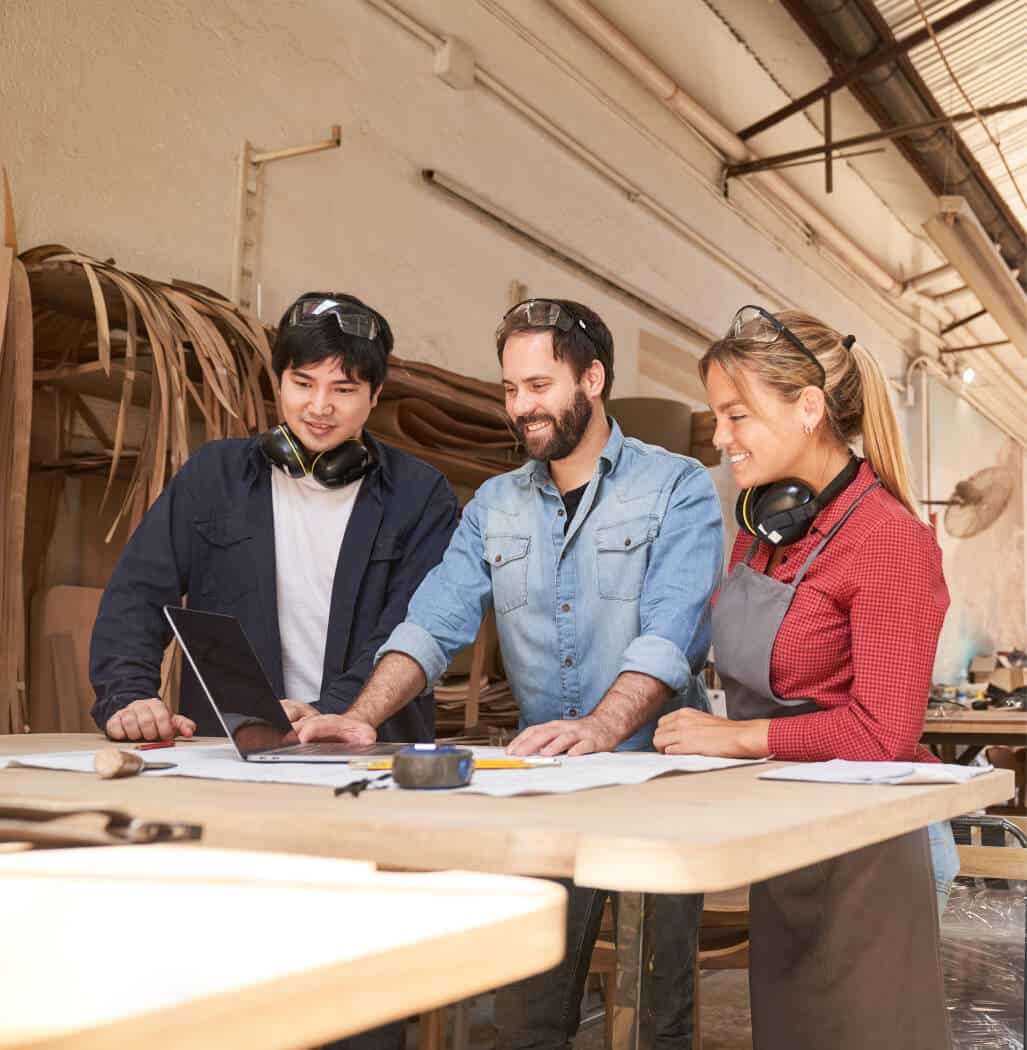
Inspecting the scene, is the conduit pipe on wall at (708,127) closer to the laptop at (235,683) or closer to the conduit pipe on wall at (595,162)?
the conduit pipe on wall at (595,162)

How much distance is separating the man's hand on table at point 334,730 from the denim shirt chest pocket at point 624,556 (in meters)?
0.49

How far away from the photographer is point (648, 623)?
1868 mm

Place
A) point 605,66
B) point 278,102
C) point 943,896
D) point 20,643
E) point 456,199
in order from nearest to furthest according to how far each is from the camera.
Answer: point 943,896 → point 20,643 → point 278,102 → point 456,199 → point 605,66

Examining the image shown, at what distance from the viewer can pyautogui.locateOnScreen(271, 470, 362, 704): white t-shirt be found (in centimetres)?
211

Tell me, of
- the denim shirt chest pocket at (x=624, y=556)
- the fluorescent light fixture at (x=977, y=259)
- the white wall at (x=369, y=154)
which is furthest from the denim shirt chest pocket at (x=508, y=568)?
the fluorescent light fixture at (x=977, y=259)

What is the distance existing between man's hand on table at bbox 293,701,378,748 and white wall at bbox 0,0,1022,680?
183 cm

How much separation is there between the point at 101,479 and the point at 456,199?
7.36 ft

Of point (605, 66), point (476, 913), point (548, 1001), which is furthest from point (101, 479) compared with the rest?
point (605, 66)

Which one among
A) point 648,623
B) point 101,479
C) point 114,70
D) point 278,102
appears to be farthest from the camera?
→ point 278,102

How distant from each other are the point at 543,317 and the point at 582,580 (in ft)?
1.56

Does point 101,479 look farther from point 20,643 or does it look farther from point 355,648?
point 355,648

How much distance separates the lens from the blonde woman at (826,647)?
139cm

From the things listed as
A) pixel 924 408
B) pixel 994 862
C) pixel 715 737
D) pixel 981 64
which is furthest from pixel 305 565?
pixel 924 408

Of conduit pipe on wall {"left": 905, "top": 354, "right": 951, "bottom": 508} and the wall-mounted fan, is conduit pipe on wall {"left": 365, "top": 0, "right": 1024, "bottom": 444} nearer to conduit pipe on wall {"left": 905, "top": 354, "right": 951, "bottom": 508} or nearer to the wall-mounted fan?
conduit pipe on wall {"left": 905, "top": 354, "right": 951, "bottom": 508}
